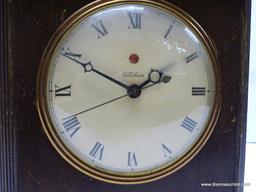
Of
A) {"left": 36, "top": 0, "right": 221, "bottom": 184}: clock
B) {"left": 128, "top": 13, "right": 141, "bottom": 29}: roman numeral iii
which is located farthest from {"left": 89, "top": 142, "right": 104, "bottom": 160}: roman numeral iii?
{"left": 128, "top": 13, "right": 141, "bottom": 29}: roman numeral iii

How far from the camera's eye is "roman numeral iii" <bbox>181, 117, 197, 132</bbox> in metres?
0.77

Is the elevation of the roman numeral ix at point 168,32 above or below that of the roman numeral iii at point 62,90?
above

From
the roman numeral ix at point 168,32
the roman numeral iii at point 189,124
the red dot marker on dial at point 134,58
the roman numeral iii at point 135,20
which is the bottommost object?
the roman numeral iii at point 189,124

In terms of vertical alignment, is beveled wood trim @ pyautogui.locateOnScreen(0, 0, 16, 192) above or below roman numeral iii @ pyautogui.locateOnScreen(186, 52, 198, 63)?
below

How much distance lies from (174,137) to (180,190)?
4.3 inches

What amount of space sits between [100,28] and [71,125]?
0.19 meters

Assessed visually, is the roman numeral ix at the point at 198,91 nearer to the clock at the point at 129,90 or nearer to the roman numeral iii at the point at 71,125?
the clock at the point at 129,90

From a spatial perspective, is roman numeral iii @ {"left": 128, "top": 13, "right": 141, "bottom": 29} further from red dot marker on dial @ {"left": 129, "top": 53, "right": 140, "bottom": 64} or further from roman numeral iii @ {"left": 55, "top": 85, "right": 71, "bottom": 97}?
roman numeral iii @ {"left": 55, "top": 85, "right": 71, "bottom": 97}

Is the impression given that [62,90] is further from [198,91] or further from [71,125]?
[198,91]

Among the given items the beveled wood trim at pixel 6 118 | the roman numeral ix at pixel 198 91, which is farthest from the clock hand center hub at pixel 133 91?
the beveled wood trim at pixel 6 118

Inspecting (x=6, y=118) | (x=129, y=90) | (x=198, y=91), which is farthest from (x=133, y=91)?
(x=6, y=118)

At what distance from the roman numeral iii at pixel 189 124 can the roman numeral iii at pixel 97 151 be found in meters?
0.17

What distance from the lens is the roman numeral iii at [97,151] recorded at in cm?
76

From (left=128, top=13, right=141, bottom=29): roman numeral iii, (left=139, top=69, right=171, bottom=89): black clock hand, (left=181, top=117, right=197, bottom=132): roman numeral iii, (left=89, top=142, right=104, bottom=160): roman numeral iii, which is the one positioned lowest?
(left=89, top=142, right=104, bottom=160): roman numeral iii
